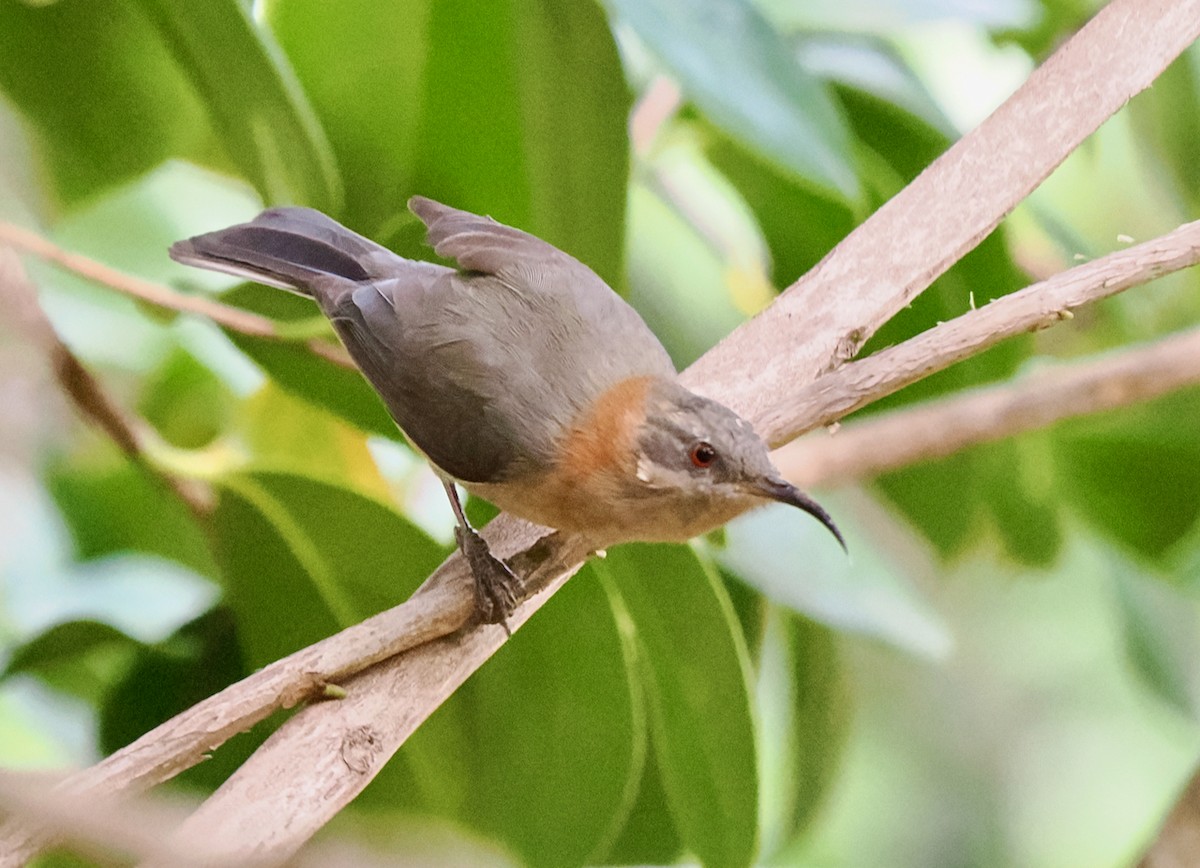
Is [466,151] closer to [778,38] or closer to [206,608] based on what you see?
[778,38]

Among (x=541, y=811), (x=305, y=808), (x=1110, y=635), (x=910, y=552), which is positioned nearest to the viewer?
(x=305, y=808)

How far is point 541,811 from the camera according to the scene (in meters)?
1.09

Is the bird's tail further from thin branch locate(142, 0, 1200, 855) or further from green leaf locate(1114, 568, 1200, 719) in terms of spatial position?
green leaf locate(1114, 568, 1200, 719)

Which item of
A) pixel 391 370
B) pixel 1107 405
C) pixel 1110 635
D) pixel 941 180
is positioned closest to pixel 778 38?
pixel 941 180

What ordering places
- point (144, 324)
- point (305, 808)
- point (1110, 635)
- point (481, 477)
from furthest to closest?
point (1110, 635), point (144, 324), point (481, 477), point (305, 808)

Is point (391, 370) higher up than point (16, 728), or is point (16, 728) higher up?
point (391, 370)

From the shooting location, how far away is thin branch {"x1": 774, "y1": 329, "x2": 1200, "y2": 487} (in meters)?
1.43

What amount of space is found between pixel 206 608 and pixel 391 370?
0.45m

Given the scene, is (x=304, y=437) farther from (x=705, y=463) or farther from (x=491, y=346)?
(x=705, y=463)

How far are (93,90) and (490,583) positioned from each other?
672 mm

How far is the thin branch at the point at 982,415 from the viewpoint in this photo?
1429 mm

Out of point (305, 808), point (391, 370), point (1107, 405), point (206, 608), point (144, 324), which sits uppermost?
point (1107, 405)

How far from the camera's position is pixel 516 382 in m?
0.99

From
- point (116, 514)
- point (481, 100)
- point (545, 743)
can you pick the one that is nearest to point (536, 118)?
point (481, 100)
